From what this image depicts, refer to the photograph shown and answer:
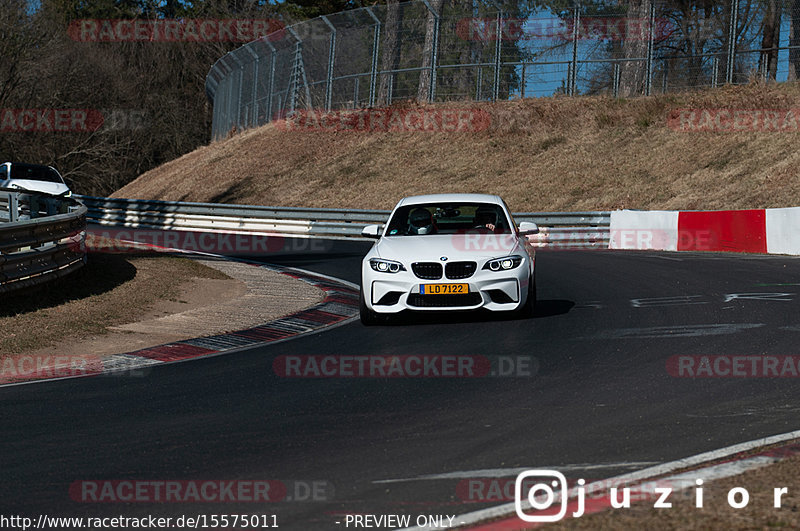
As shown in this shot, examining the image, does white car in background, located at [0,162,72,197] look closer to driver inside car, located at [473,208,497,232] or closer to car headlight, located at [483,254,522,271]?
driver inside car, located at [473,208,497,232]

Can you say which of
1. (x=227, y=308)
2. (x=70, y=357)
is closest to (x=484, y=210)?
(x=227, y=308)

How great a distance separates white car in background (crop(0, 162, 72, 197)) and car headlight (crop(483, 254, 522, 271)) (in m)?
17.4

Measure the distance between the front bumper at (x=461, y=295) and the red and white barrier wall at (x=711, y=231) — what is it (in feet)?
31.4

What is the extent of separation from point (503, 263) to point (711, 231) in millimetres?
11006

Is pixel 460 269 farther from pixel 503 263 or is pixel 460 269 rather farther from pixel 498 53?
pixel 498 53

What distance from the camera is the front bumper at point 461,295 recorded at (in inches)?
432

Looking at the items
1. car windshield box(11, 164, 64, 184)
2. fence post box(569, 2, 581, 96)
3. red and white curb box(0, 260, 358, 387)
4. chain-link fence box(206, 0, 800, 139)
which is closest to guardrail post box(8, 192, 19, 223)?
red and white curb box(0, 260, 358, 387)

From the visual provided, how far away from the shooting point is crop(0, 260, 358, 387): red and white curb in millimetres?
9305

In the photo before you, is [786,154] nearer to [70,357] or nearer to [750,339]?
[750,339]

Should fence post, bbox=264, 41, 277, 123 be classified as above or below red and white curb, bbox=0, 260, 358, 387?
above

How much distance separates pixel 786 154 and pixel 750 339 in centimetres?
1949

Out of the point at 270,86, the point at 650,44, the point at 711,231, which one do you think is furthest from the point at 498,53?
the point at 711,231

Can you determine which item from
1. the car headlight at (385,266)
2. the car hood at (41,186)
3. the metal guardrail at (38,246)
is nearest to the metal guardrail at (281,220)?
the car hood at (41,186)

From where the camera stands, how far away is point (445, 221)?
12430 mm
